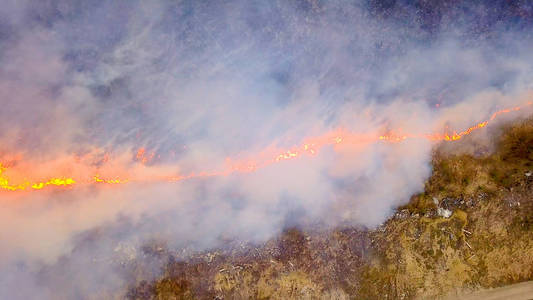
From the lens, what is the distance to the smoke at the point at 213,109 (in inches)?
414

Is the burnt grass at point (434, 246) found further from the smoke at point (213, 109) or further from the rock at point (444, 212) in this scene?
the smoke at point (213, 109)

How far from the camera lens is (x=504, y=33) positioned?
11.2m

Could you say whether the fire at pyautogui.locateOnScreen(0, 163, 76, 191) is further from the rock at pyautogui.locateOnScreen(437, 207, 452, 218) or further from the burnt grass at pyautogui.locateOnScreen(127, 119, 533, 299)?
the rock at pyautogui.locateOnScreen(437, 207, 452, 218)

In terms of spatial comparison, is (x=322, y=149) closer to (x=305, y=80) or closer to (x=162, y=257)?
(x=305, y=80)

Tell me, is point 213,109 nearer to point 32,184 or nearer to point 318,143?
point 318,143

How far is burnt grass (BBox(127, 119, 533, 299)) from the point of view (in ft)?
36.0

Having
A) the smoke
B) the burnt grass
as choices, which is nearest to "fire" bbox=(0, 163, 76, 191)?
the smoke

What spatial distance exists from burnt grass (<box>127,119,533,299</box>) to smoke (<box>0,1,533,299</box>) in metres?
0.55

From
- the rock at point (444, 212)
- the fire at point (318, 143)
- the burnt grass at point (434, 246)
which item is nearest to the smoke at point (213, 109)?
the fire at point (318, 143)

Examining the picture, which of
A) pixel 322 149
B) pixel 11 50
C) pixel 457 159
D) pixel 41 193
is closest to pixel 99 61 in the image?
pixel 11 50

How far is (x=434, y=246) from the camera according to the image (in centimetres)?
1120

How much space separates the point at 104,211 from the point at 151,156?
196cm

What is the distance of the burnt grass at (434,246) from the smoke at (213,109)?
55 cm

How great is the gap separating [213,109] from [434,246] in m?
7.48
